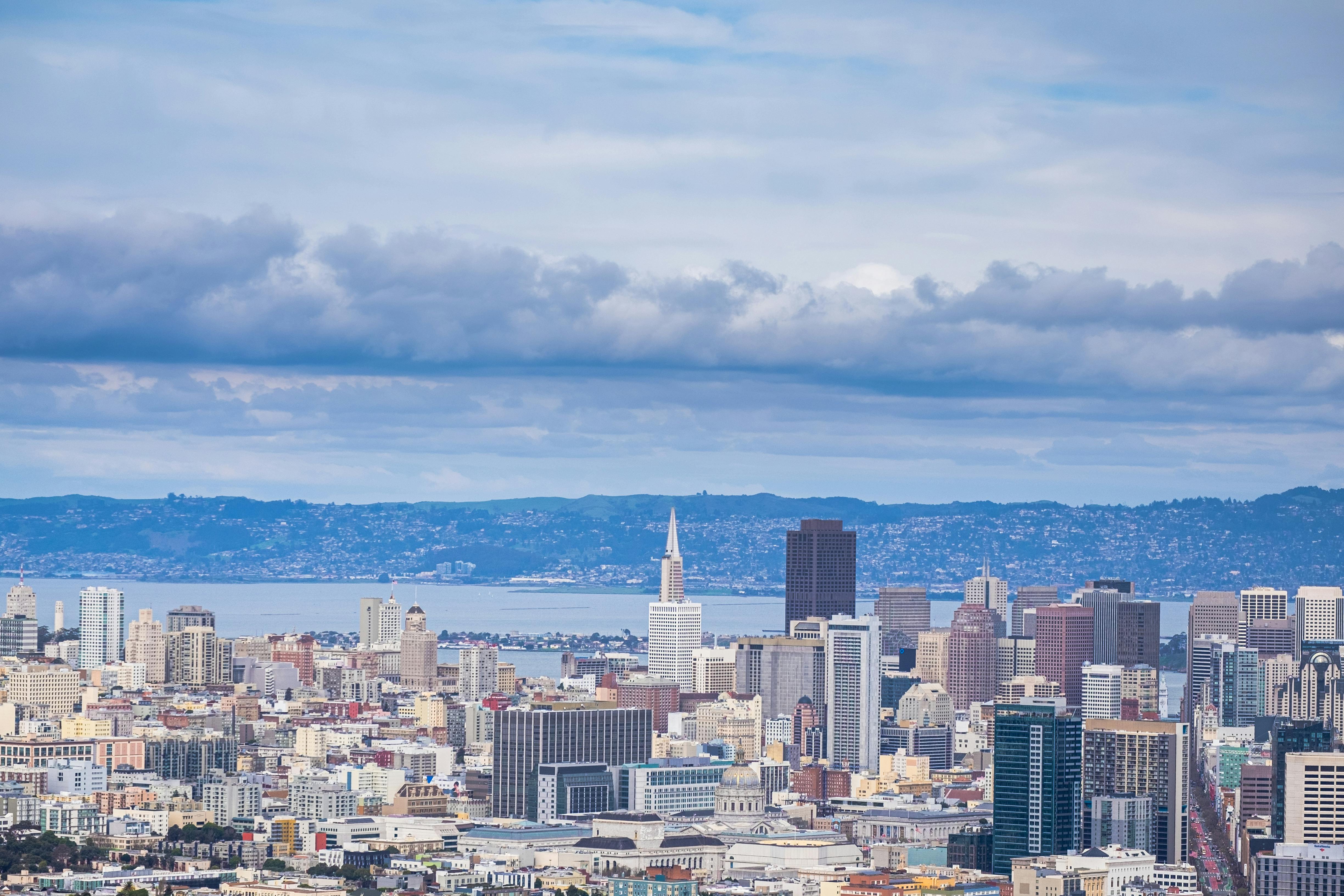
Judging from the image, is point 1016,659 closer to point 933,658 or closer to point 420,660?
point 933,658

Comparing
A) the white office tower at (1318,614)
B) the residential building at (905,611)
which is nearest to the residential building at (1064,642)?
the white office tower at (1318,614)

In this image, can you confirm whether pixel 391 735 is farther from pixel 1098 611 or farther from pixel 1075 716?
pixel 1098 611

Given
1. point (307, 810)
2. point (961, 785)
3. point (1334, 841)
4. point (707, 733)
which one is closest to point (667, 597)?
point (707, 733)

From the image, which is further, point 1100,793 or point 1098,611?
point 1098,611

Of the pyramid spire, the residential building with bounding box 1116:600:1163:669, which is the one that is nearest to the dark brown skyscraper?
the pyramid spire

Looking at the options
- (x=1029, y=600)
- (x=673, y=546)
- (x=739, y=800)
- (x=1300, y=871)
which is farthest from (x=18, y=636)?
(x=1300, y=871)

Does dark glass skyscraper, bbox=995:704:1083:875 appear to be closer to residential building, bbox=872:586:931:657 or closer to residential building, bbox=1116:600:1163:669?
residential building, bbox=1116:600:1163:669
